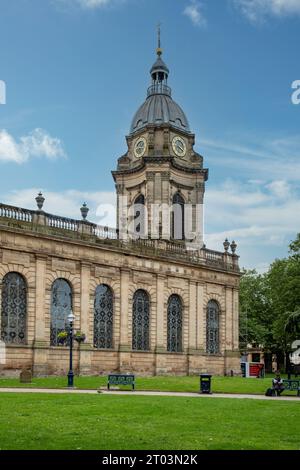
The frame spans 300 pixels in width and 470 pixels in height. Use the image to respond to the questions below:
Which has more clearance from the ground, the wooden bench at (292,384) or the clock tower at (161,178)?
the clock tower at (161,178)

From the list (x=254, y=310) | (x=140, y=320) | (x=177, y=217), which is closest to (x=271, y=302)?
(x=254, y=310)

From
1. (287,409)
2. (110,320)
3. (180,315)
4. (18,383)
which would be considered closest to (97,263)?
(110,320)

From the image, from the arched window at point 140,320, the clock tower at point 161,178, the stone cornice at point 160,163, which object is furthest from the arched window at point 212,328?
the stone cornice at point 160,163

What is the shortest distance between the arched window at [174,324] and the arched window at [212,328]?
3.21 meters

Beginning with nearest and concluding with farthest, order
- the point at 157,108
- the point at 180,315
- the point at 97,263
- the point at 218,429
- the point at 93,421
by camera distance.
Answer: the point at 218,429, the point at 93,421, the point at 97,263, the point at 180,315, the point at 157,108

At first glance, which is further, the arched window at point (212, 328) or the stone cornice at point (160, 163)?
the stone cornice at point (160, 163)

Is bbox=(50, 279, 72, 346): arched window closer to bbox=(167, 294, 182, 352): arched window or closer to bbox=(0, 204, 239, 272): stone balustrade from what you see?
bbox=(0, 204, 239, 272): stone balustrade

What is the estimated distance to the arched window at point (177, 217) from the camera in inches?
2208

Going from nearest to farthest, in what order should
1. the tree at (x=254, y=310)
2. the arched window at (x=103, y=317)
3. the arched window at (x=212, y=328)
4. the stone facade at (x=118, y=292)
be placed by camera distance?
the stone facade at (x=118, y=292) < the arched window at (x=103, y=317) < the arched window at (x=212, y=328) < the tree at (x=254, y=310)

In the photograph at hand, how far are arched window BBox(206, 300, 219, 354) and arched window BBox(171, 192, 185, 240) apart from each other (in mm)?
7291

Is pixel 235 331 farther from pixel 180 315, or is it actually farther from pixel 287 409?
pixel 287 409

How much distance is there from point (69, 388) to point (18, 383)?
13.5ft

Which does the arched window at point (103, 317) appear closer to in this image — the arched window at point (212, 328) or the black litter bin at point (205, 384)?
the arched window at point (212, 328)
